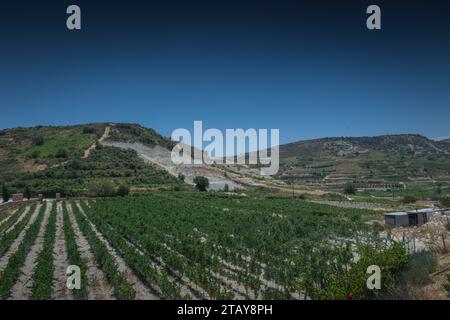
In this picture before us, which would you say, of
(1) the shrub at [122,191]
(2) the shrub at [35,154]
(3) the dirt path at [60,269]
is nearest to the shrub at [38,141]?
(2) the shrub at [35,154]

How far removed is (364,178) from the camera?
132 meters

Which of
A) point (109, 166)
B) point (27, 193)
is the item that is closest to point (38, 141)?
point (109, 166)

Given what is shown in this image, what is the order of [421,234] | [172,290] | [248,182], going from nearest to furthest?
[172,290], [421,234], [248,182]

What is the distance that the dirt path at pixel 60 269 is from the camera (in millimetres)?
14633

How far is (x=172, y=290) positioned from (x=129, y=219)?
2089 cm

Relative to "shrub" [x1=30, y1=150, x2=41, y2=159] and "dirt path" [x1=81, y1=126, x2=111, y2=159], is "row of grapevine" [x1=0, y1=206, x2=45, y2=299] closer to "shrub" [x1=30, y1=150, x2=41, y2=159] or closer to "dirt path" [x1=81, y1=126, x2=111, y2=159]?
"shrub" [x1=30, y1=150, x2=41, y2=159]

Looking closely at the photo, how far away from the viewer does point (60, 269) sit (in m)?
18.6

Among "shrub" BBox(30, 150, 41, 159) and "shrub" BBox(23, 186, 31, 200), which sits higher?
"shrub" BBox(30, 150, 41, 159)

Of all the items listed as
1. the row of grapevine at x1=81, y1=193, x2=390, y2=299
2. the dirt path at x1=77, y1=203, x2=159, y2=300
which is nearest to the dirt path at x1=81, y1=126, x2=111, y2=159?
the row of grapevine at x1=81, y1=193, x2=390, y2=299

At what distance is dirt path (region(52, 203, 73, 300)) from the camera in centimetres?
1463
